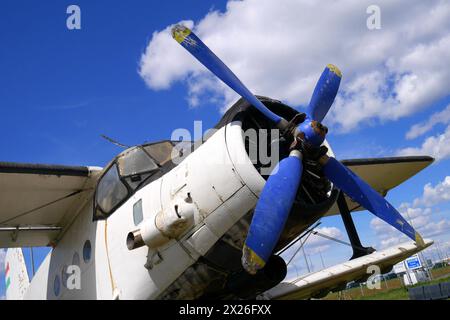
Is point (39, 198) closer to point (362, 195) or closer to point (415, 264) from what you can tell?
point (362, 195)

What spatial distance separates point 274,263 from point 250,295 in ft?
2.07

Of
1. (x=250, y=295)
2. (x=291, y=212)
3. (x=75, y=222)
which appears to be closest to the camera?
(x=291, y=212)

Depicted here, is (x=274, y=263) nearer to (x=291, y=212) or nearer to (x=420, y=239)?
(x=291, y=212)

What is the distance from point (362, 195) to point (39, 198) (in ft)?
21.5

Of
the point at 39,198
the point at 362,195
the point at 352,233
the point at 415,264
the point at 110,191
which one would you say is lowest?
the point at 352,233

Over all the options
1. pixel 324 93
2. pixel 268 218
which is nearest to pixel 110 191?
pixel 268 218

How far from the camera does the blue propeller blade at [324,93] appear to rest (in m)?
6.25

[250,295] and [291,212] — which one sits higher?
[291,212]

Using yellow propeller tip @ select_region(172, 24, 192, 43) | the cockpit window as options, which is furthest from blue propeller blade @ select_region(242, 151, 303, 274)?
the cockpit window

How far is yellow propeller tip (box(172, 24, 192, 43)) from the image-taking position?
19.8 feet

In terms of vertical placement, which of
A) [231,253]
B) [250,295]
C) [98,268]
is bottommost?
[250,295]

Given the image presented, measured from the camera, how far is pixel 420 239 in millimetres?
6422

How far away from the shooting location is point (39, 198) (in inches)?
350
